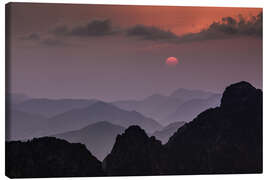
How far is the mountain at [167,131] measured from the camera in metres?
15.3

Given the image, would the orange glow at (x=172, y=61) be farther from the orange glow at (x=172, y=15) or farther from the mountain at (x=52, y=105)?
the mountain at (x=52, y=105)

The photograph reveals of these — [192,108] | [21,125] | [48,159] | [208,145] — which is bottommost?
[48,159]

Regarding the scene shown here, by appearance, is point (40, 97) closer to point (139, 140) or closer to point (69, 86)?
point (69, 86)

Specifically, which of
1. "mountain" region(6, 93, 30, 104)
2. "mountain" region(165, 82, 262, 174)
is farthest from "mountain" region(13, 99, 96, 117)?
"mountain" region(165, 82, 262, 174)

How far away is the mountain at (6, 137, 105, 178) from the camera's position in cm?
1448

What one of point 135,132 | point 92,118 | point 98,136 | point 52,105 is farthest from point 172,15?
point 52,105

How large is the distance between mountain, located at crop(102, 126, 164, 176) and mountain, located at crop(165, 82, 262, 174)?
0.29 metres

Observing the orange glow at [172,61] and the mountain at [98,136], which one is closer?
the mountain at [98,136]

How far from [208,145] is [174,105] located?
97 cm

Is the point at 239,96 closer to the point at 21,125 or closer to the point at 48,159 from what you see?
the point at 48,159

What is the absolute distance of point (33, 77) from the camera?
48.1 feet

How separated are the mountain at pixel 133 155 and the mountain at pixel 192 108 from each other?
0.60 m

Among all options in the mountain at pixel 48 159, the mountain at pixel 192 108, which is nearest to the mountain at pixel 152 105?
the mountain at pixel 192 108

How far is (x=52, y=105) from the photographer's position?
14.8 metres
